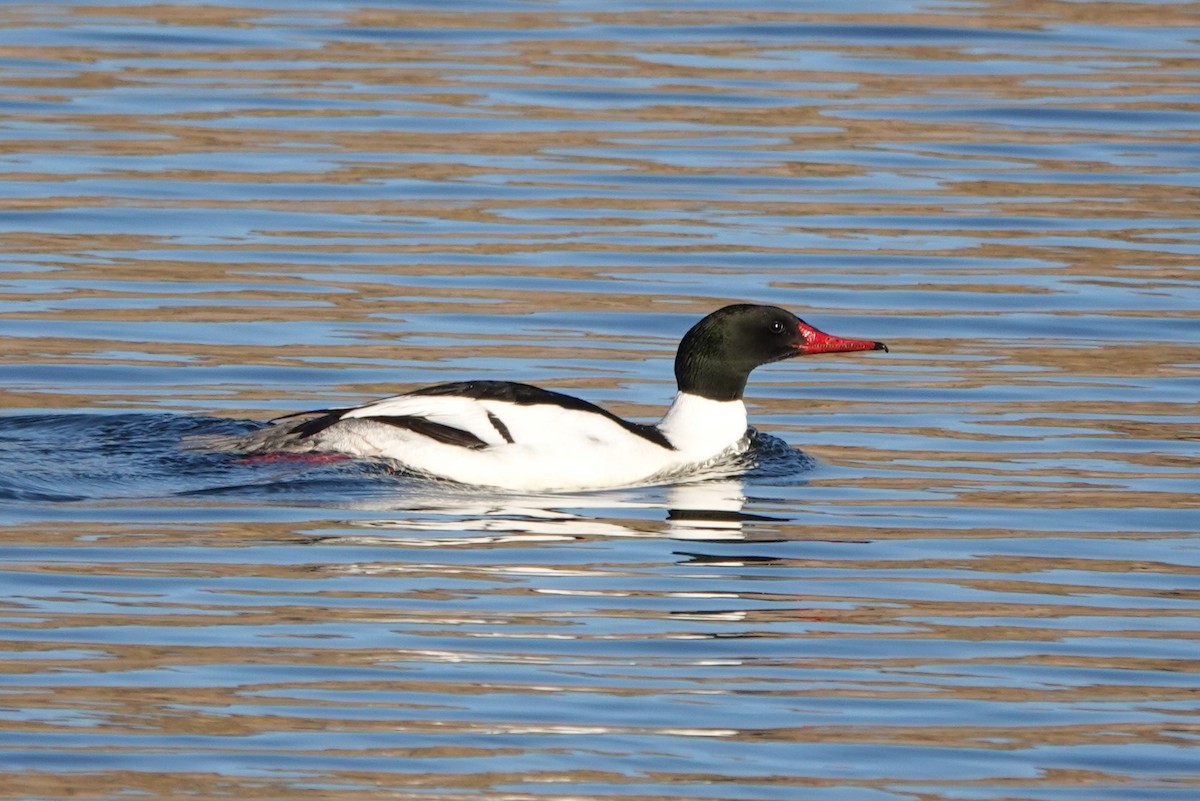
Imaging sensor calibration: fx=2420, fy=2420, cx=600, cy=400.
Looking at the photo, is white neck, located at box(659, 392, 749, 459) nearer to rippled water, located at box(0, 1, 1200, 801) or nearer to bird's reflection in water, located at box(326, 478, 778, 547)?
bird's reflection in water, located at box(326, 478, 778, 547)

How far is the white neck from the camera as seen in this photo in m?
11.9

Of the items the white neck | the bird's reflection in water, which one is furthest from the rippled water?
the white neck

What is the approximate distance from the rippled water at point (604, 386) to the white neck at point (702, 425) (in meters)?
0.56

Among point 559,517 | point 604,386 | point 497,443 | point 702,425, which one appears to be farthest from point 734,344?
point 559,517

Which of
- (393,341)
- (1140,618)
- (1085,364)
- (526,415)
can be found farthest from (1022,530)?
(393,341)

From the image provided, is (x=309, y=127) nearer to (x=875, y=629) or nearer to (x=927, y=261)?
(x=927, y=261)

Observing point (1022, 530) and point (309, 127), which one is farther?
point (309, 127)

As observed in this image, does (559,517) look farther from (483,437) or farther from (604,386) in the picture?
(604,386)

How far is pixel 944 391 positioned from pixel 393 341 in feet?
10.1

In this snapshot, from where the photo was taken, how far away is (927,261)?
15.5 metres

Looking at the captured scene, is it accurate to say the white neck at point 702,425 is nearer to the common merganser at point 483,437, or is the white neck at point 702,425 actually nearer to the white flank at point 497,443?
the common merganser at point 483,437

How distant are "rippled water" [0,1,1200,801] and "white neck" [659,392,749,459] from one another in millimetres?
556

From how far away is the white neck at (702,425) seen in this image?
11859 millimetres

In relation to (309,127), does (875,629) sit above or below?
below
